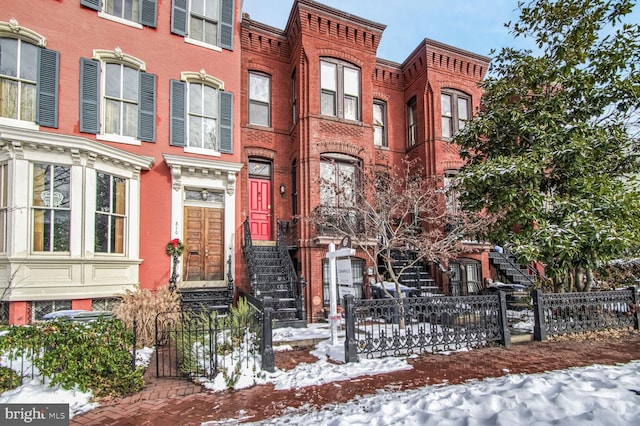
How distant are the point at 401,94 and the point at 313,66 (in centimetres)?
484

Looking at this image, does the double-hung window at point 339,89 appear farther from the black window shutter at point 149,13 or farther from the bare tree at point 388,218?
the black window shutter at point 149,13

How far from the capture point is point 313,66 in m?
12.3

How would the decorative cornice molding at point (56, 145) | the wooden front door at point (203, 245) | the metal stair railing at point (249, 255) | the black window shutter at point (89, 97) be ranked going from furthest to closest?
1. the wooden front door at point (203, 245)
2. the black window shutter at point (89, 97)
3. the metal stair railing at point (249, 255)
4. the decorative cornice molding at point (56, 145)

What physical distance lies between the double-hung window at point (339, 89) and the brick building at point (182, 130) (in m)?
0.06

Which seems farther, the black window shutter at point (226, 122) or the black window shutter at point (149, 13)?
the black window shutter at point (226, 122)

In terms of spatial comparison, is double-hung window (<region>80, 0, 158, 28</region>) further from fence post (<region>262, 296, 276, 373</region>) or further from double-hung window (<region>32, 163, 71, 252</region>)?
fence post (<region>262, 296, 276, 373</region>)

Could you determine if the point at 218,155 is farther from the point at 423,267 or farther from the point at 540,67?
the point at 540,67

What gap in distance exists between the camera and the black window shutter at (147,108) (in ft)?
34.4

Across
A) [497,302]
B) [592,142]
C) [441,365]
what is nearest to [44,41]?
[441,365]

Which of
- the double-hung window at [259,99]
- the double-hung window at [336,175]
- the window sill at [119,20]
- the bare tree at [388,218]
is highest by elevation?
the window sill at [119,20]

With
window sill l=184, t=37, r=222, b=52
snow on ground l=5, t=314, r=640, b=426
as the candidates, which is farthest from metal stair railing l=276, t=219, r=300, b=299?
window sill l=184, t=37, r=222, b=52

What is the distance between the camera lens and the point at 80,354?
16.0 feet

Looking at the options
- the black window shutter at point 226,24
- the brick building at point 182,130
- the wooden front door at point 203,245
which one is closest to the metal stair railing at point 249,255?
the brick building at point 182,130

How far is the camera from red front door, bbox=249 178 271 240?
12.5 metres
